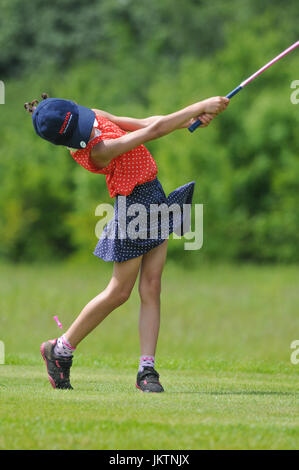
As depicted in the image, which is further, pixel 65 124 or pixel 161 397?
pixel 65 124

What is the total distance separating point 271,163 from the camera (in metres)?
31.1

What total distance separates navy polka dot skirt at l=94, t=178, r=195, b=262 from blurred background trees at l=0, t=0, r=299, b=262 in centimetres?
2432

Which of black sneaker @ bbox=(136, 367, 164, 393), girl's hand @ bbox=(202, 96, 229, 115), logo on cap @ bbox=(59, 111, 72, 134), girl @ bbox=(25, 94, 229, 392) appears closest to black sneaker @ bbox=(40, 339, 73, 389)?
girl @ bbox=(25, 94, 229, 392)

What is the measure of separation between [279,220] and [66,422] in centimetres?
2686

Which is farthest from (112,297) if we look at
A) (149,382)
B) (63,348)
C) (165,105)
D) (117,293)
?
(165,105)

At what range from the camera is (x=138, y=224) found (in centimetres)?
537

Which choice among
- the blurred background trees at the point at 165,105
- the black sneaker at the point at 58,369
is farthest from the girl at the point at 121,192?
the blurred background trees at the point at 165,105

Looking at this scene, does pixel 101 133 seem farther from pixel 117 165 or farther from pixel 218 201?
pixel 218 201

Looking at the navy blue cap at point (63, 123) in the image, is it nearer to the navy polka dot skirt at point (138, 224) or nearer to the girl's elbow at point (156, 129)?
the girl's elbow at point (156, 129)

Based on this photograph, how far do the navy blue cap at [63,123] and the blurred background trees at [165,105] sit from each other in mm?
24631

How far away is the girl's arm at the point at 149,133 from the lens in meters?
5.12

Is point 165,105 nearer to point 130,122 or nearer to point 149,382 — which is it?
point 130,122

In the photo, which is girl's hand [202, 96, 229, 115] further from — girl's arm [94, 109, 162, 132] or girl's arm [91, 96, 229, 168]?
girl's arm [94, 109, 162, 132]

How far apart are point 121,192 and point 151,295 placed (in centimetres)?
67
